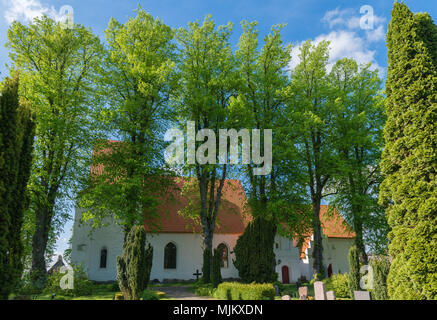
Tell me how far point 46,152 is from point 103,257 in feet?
33.7

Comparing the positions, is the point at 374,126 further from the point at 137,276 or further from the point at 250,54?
the point at 137,276

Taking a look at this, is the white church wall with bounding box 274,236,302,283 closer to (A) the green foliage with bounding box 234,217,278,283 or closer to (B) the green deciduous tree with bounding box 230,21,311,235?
(B) the green deciduous tree with bounding box 230,21,311,235

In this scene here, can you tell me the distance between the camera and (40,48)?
2014 centimetres

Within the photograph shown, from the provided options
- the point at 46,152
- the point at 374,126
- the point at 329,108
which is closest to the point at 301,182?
the point at 329,108

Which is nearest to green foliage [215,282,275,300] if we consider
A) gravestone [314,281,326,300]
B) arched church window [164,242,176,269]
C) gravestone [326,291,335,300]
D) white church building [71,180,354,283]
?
gravestone [314,281,326,300]

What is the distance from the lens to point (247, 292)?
47.7 ft

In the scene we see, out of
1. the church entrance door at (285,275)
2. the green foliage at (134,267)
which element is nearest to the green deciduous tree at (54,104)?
the green foliage at (134,267)

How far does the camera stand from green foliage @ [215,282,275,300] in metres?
14.2

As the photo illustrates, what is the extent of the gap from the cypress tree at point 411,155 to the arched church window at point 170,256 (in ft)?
66.5

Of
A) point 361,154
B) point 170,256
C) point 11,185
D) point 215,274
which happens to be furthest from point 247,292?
point 361,154

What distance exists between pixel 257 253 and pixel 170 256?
12313mm
